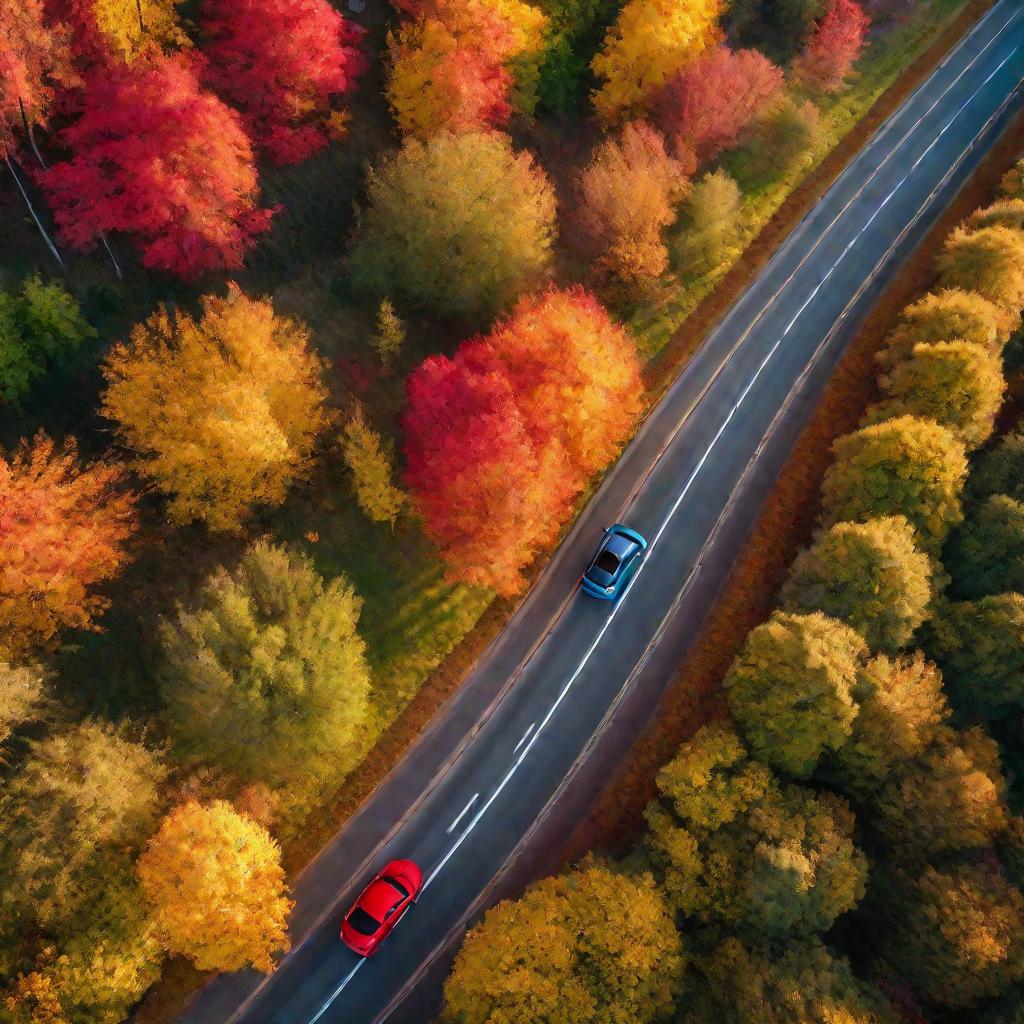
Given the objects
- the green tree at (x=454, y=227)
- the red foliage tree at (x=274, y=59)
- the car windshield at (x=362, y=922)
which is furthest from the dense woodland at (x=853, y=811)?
the red foliage tree at (x=274, y=59)

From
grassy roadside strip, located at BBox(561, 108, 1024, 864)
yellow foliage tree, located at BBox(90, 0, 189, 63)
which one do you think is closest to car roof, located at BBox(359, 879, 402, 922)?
grassy roadside strip, located at BBox(561, 108, 1024, 864)

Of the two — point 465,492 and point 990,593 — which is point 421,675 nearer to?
point 465,492

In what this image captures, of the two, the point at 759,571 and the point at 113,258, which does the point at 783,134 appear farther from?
the point at 113,258

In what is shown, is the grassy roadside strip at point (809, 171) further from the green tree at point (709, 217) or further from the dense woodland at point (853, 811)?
the dense woodland at point (853, 811)

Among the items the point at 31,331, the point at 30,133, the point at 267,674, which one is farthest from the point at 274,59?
the point at 267,674

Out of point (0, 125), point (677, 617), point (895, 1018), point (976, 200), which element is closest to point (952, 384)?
point (677, 617)

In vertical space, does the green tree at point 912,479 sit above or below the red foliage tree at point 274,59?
below
